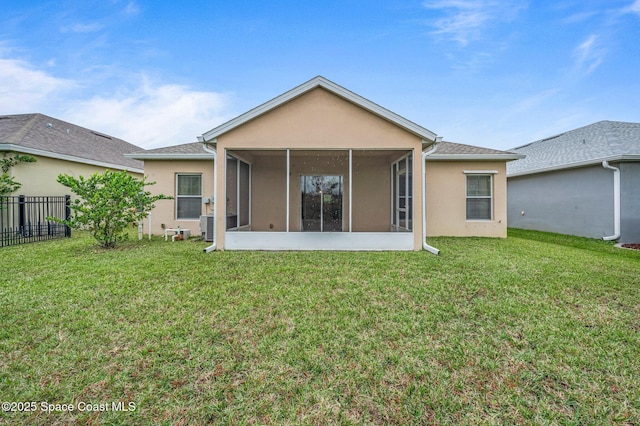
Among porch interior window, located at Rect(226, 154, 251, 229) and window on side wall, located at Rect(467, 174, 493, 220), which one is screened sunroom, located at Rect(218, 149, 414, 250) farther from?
window on side wall, located at Rect(467, 174, 493, 220)

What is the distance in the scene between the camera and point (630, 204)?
10031 mm

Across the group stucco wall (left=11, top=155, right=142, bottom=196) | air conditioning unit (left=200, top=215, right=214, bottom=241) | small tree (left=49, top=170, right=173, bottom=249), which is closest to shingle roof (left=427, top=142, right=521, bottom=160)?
air conditioning unit (left=200, top=215, right=214, bottom=241)

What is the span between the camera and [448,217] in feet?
34.0

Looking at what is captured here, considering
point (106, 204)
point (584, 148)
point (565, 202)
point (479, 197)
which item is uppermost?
point (584, 148)

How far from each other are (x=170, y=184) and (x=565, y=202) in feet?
52.3

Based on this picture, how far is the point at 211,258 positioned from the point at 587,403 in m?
6.46

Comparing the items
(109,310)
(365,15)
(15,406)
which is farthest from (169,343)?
(365,15)

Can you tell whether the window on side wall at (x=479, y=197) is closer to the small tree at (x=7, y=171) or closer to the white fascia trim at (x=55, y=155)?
the white fascia trim at (x=55, y=155)

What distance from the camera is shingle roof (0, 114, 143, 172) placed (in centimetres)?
1092

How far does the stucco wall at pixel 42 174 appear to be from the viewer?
1043 centimetres

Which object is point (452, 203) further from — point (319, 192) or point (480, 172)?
point (319, 192)

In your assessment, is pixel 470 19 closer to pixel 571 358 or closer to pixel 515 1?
pixel 515 1

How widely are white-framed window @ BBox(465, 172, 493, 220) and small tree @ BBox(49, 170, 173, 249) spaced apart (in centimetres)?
1081

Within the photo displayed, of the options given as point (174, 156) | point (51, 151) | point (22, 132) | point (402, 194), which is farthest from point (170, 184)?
point (402, 194)
